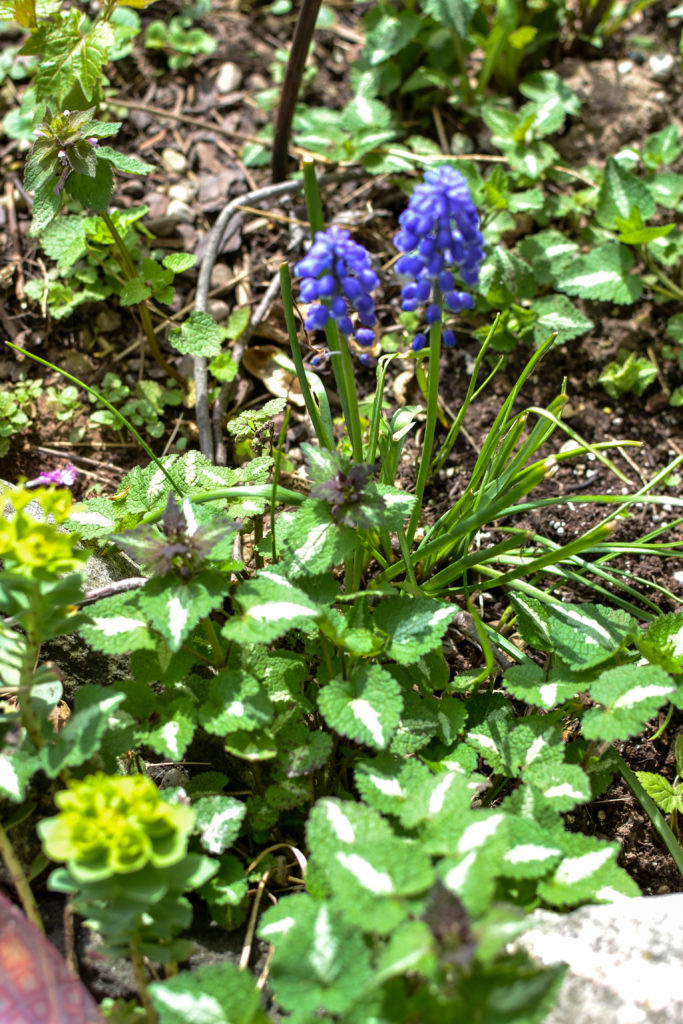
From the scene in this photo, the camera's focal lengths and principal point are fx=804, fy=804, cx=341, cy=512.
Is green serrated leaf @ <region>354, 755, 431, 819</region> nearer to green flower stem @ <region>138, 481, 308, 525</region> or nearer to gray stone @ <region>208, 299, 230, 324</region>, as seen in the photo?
green flower stem @ <region>138, 481, 308, 525</region>

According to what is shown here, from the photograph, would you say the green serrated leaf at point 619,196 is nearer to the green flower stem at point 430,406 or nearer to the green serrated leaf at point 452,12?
the green serrated leaf at point 452,12

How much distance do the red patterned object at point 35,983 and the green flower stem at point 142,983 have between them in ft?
0.29

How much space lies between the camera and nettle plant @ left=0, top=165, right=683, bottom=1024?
142cm

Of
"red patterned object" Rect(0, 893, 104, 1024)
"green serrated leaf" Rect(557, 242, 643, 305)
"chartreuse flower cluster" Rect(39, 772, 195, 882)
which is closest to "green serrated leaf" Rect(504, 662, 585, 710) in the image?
"chartreuse flower cluster" Rect(39, 772, 195, 882)

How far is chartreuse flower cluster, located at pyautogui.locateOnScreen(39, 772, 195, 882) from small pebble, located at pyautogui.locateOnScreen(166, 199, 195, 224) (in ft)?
8.46

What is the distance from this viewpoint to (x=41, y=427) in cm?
298

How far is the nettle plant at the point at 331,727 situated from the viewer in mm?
1415

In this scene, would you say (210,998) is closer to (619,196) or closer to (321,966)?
(321,966)

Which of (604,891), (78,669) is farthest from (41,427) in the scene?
(604,891)

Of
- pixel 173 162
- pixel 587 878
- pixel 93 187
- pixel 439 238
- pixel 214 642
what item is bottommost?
pixel 587 878

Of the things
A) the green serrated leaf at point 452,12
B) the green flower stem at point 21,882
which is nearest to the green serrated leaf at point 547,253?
the green serrated leaf at point 452,12

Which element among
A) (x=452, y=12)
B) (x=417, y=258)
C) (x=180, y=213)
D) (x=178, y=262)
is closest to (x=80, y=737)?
(x=417, y=258)

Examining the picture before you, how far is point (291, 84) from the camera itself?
3068 millimetres

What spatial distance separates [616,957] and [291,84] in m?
3.01
